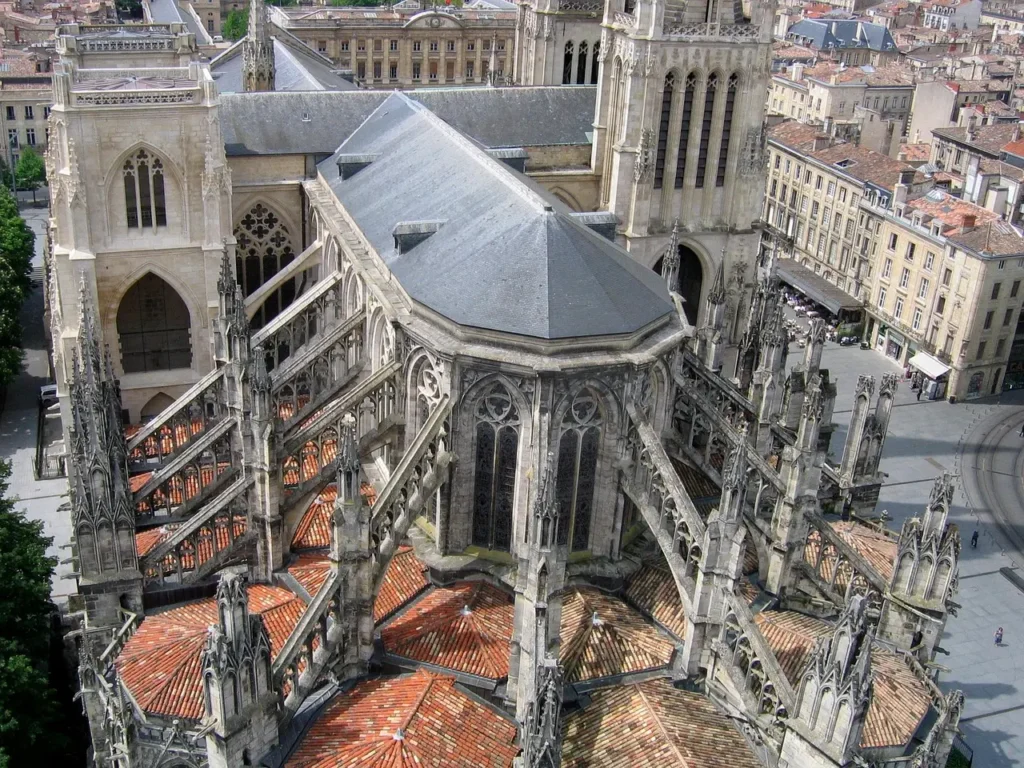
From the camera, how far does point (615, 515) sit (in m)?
31.0

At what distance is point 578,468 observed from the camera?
30.2 meters

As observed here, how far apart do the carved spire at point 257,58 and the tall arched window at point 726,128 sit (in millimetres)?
27840

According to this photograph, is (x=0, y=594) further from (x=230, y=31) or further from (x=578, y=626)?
(x=230, y=31)

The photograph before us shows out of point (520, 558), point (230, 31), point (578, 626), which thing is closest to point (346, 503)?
point (520, 558)

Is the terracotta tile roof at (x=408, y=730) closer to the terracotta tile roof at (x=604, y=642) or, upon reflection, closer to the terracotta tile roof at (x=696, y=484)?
the terracotta tile roof at (x=604, y=642)

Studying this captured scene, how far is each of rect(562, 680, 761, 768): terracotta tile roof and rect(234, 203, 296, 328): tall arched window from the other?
90.7ft

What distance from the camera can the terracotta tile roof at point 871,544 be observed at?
119 ft

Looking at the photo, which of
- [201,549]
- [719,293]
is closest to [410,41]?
[719,293]

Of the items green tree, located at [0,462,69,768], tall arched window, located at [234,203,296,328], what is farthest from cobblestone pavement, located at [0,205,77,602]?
tall arched window, located at [234,203,296,328]

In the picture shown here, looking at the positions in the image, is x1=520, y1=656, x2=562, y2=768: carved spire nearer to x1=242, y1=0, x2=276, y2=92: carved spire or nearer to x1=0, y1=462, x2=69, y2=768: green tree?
x1=0, y1=462, x2=69, y2=768: green tree

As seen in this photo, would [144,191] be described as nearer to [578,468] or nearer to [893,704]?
[578,468]

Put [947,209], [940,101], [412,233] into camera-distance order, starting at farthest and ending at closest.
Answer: [940,101] → [947,209] → [412,233]

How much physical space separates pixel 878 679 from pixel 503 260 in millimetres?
15961

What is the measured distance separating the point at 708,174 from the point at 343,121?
1757 centimetres
